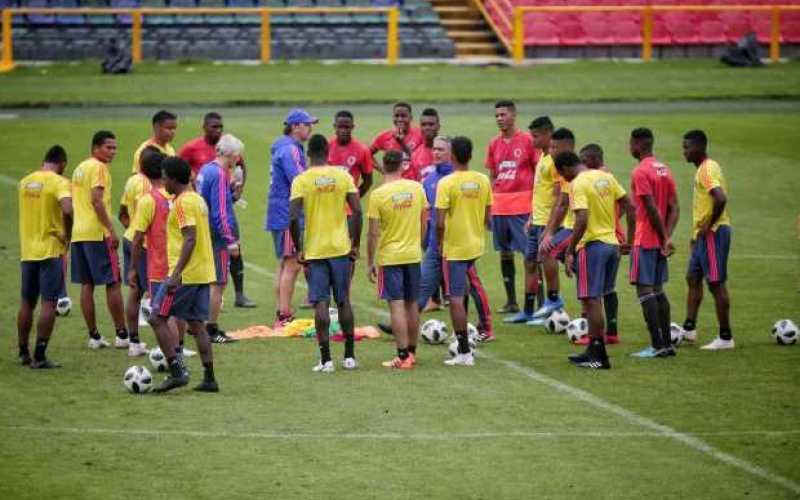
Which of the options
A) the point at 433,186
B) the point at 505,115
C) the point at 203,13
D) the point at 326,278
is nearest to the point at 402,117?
the point at 505,115

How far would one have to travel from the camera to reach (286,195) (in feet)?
57.3

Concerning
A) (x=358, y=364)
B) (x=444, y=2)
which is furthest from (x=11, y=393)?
(x=444, y=2)

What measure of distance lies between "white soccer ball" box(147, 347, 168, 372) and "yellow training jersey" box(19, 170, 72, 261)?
4.56ft

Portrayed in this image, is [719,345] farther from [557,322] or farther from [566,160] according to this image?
[566,160]

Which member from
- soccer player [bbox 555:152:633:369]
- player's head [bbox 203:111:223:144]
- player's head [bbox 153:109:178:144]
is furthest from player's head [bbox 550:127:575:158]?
player's head [bbox 153:109:178:144]

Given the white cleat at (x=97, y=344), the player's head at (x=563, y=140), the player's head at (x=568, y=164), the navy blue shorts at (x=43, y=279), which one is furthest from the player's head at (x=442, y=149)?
the navy blue shorts at (x=43, y=279)

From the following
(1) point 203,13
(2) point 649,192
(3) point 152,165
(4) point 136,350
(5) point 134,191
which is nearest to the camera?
(3) point 152,165

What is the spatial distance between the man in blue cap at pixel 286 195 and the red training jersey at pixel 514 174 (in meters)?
2.46

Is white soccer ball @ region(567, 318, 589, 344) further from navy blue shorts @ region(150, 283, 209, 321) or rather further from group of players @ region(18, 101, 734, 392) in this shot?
navy blue shorts @ region(150, 283, 209, 321)

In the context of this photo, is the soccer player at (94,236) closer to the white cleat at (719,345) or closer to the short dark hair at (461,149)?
→ the short dark hair at (461,149)

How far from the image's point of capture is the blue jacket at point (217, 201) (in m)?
16.2

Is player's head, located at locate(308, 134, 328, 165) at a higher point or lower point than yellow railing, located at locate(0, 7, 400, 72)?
lower

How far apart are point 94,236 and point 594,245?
515 cm

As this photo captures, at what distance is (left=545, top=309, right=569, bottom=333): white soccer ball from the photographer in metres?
17.1
